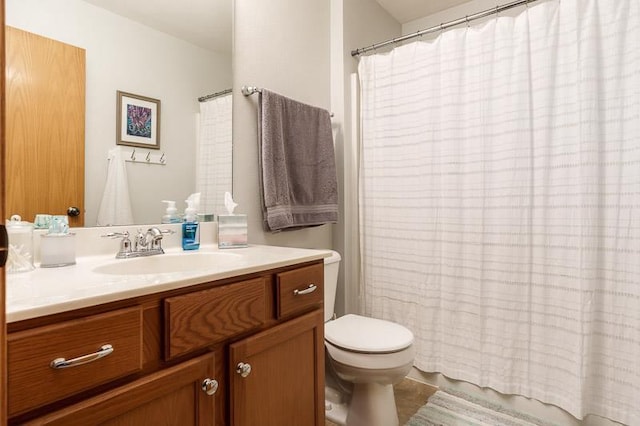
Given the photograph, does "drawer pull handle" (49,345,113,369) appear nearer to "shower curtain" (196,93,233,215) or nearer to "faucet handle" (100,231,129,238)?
"faucet handle" (100,231,129,238)

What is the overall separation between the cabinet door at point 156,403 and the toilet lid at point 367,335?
715mm

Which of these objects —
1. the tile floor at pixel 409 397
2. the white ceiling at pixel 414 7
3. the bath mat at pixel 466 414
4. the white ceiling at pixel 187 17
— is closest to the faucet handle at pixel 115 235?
the white ceiling at pixel 187 17

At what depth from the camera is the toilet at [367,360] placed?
1.42 metres

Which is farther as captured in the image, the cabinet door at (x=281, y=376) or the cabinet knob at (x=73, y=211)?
the cabinet knob at (x=73, y=211)

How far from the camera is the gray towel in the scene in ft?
5.48

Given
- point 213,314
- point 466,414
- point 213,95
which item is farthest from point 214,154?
point 466,414

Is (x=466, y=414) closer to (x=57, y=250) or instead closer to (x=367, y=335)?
(x=367, y=335)

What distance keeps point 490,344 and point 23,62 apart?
212 centimetres

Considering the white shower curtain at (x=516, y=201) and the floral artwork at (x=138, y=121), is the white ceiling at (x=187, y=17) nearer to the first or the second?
the floral artwork at (x=138, y=121)

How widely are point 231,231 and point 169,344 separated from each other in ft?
2.36

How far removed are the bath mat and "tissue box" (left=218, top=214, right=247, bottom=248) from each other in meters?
1.13

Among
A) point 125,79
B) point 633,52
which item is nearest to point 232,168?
point 125,79

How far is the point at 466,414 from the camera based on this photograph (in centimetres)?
172

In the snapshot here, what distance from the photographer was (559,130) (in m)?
1.61
